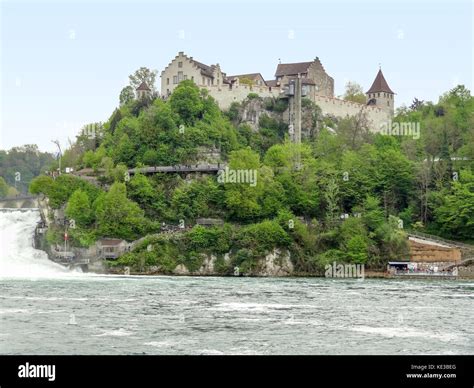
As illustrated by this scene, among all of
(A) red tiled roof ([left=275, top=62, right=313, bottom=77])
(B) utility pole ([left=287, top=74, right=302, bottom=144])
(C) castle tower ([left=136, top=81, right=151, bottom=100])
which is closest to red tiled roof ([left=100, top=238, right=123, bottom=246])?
(B) utility pole ([left=287, top=74, right=302, bottom=144])

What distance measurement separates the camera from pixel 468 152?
285 feet

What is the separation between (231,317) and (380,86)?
85144mm

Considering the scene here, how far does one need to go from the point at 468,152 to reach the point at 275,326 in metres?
56.4

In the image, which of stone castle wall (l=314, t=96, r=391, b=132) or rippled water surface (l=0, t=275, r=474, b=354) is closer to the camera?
rippled water surface (l=0, t=275, r=474, b=354)

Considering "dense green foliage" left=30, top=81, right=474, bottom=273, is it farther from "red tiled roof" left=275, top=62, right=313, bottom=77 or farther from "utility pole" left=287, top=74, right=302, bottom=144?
"red tiled roof" left=275, top=62, right=313, bottom=77

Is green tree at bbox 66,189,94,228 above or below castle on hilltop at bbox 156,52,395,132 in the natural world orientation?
below

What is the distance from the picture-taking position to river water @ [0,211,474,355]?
3138 cm

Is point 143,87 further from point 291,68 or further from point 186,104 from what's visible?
point 291,68

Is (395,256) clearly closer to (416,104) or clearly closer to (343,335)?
(343,335)

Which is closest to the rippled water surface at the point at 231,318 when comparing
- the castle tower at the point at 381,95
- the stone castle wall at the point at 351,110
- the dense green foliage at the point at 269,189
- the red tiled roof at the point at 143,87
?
the dense green foliage at the point at 269,189

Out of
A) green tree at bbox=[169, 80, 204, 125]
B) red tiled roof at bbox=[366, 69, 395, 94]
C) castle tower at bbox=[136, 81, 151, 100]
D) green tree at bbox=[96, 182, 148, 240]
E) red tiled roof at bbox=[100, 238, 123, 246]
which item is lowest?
red tiled roof at bbox=[100, 238, 123, 246]

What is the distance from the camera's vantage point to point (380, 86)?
118875 mm

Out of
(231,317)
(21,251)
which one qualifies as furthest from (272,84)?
(231,317)

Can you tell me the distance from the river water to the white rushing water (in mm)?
7246
